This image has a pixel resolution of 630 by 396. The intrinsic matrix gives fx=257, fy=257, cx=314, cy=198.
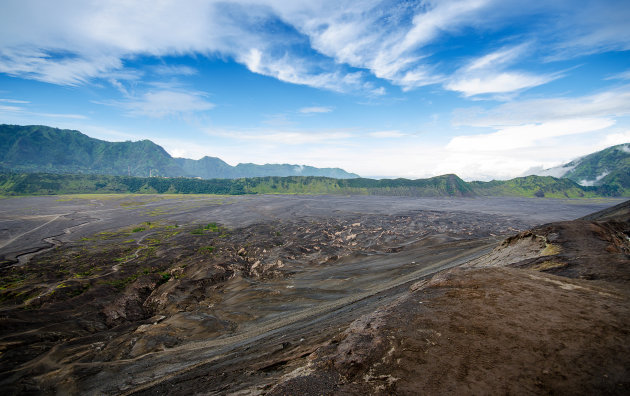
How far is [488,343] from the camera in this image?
22.5ft

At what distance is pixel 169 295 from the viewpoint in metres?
24.5

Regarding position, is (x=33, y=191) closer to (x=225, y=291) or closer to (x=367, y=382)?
(x=225, y=291)

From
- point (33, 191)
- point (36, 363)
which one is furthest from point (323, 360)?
point (33, 191)

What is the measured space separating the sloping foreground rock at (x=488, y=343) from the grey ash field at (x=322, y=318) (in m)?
0.04

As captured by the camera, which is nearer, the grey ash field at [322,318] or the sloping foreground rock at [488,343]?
the sloping foreground rock at [488,343]

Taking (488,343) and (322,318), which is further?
(322,318)

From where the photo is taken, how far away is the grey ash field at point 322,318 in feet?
20.6

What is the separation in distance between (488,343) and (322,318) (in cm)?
1076

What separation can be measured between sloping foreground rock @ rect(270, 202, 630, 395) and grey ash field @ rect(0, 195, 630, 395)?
4cm

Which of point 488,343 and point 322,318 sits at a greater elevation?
point 488,343

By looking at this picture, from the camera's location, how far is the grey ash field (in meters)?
6.28

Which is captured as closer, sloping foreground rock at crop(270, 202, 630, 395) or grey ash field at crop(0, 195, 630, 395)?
sloping foreground rock at crop(270, 202, 630, 395)

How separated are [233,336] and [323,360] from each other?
12.3 metres

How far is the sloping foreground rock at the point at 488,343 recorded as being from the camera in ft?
18.4
